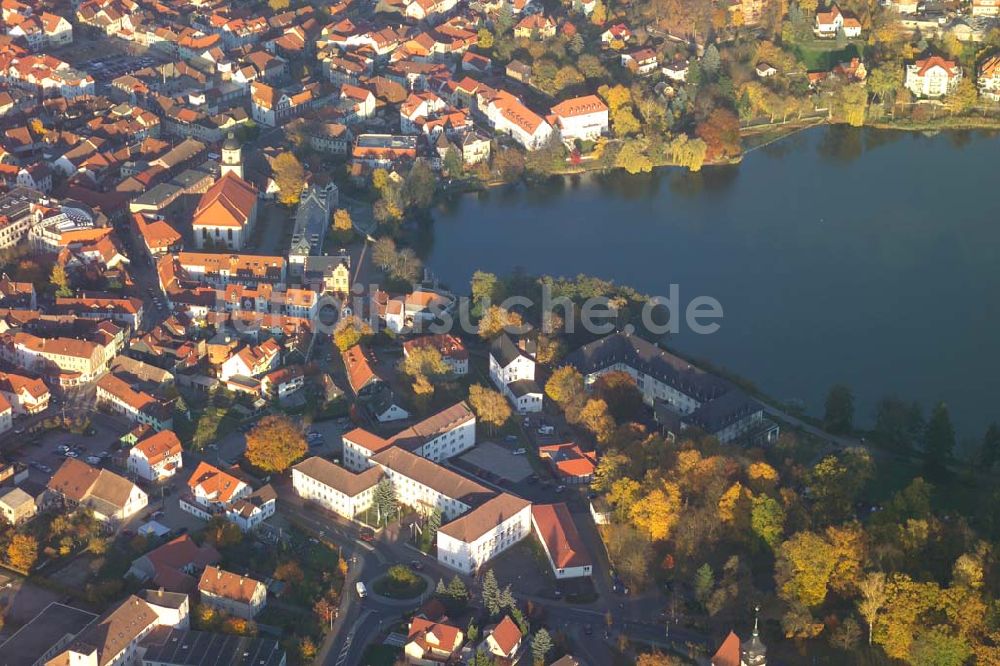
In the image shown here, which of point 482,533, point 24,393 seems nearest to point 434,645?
point 482,533

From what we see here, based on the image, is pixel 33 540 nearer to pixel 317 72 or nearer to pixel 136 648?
pixel 136 648

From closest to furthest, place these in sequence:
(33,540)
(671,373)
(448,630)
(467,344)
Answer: (448,630)
(33,540)
(671,373)
(467,344)

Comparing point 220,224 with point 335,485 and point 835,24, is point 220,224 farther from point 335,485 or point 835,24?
point 835,24

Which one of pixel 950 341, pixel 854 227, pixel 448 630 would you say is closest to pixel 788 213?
pixel 854 227

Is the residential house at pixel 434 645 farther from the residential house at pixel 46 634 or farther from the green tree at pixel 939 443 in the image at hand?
the green tree at pixel 939 443

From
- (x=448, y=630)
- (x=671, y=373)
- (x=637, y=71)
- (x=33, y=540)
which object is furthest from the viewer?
(x=637, y=71)
